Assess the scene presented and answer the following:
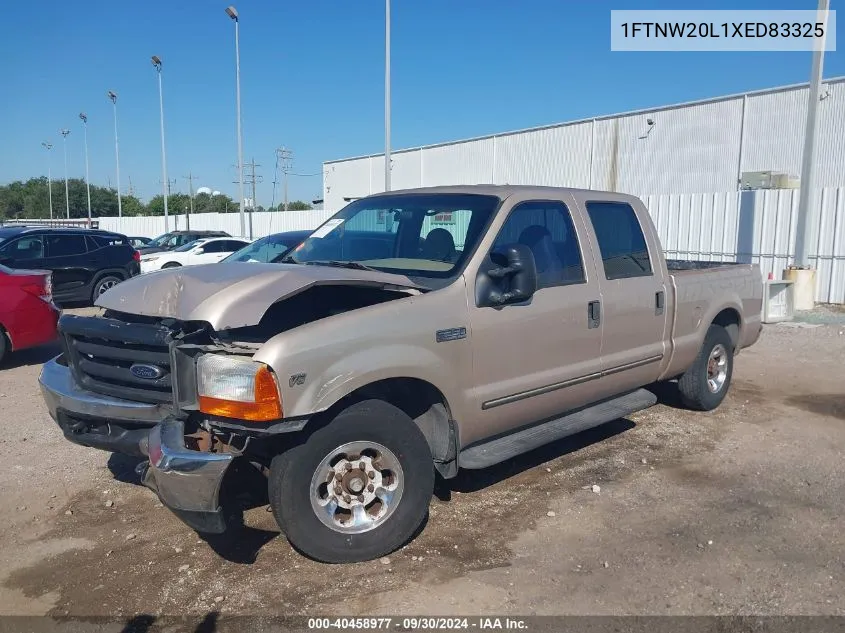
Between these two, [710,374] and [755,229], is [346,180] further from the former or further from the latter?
[710,374]

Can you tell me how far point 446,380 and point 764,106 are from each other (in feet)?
81.5

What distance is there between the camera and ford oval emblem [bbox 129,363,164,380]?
13.0ft

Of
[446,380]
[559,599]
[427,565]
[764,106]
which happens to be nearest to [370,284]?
[446,380]

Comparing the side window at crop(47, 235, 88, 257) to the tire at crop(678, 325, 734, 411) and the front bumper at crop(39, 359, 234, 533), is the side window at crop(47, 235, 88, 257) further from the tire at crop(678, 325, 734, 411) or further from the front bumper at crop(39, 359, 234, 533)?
the tire at crop(678, 325, 734, 411)

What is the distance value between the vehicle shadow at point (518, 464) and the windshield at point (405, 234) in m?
1.55

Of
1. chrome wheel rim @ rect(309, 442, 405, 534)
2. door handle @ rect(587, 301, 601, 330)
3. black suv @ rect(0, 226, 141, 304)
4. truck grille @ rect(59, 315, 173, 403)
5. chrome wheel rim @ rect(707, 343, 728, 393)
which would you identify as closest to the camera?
chrome wheel rim @ rect(309, 442, 405, 534)

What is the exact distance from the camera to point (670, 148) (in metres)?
28.6

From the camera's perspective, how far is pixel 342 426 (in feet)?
12.3

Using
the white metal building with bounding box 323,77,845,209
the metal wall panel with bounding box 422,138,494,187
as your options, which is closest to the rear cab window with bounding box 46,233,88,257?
the white metal building with bounding box 323,77,845,209

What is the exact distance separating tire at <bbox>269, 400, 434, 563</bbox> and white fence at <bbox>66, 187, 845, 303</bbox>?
13679 mm

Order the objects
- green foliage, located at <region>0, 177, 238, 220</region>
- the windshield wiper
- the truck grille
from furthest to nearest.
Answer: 1. green foliage, located at <region>0, 177, 238, 220</region>
2. the windshield wiper
3. the truck grille

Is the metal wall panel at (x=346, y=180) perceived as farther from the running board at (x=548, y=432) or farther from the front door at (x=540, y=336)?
the front door at (x=540, y=336)

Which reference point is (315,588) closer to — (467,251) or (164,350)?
(164,350)

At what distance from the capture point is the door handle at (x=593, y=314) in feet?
16.5
